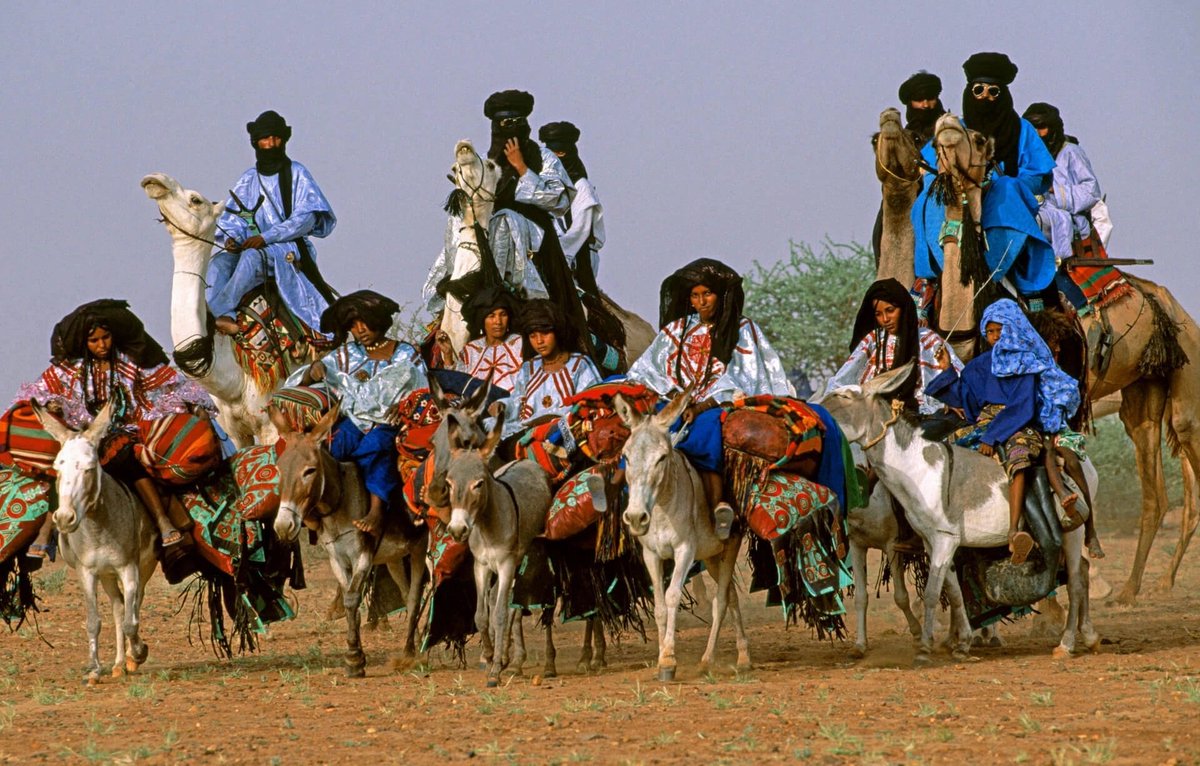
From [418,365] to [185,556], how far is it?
7.07 feet

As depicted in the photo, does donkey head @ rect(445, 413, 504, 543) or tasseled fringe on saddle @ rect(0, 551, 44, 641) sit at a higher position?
donkey head @ rect(445, 413, 504, 543)

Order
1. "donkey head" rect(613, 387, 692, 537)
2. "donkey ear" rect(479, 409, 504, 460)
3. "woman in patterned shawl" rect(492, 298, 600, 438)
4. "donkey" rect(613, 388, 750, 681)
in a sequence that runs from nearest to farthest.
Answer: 1. "donkey head" rect(613, 387, 692, 537)
2. "donkey" rect(613, 388, 750, 681)
3. "donkey ear" rect(479, 409, 504, 460)
4. "woman in patterned shawl" rect(492, 298, 600, 438)

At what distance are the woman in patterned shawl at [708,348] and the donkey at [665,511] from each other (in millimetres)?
1036

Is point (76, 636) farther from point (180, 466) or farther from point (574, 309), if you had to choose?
point (574, 309)

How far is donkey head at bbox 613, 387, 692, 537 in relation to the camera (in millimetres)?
9875

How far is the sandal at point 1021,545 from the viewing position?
1114 cm

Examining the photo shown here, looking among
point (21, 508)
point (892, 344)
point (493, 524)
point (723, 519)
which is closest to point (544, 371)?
point (493, 524)

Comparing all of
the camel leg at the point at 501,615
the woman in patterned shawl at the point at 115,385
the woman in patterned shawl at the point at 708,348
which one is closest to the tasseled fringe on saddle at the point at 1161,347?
the woman in patterned shawl at the point at 708,348

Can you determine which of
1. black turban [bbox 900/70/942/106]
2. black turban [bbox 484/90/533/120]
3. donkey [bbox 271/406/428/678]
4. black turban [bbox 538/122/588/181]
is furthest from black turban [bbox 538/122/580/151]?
donkey [bbox 271/406/428/678]

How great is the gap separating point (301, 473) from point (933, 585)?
4.21 m

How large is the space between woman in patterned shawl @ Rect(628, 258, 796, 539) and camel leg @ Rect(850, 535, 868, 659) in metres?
1.42

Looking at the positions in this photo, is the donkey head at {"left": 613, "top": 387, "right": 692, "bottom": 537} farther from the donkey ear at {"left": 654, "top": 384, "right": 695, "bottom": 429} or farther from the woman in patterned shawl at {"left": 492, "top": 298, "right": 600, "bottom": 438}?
the woman in patterned shawl at {"left": 492, "top": 298, "right": 600, "bottom": 438}

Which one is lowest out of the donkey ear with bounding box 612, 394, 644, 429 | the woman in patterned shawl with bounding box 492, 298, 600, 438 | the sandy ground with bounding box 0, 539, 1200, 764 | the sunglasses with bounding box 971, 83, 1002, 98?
the sandy ground with bounding box 0, 539, 1200, 764

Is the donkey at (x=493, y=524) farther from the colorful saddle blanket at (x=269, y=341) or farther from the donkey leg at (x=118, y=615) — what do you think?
the colorful saddle blanket at (x=269, y=341)
